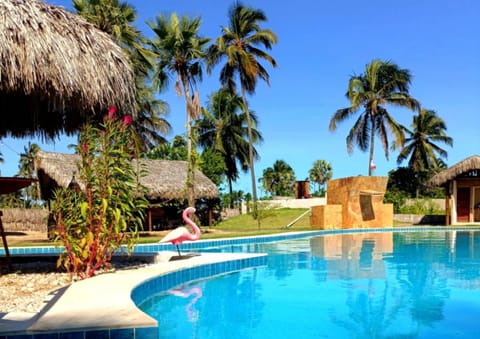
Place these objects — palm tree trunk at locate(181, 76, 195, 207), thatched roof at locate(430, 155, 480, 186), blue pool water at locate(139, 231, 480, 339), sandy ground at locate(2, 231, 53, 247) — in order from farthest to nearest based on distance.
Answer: thatched roof at locate(430, 155, 480, 186)
palm tree trunk at locate(181, 76, 195, 207)
sandy ground at locate(2, 231, 53, 247)
blue pool water at locate(139, 231, 480, 339)

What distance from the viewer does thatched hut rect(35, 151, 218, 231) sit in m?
16.6

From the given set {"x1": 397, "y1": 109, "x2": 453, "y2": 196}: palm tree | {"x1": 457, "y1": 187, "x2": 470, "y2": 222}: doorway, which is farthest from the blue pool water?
{"x1": 397, "y1": 109, "x2": 453, "y2": 196}: palm tree

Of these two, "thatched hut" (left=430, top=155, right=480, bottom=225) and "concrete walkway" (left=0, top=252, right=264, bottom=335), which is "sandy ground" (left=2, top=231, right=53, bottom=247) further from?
"thatched hut" (left=430, top=155, right=480, bottom=225)

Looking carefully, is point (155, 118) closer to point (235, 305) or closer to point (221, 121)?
point (221, 121)

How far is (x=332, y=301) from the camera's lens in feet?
18.8

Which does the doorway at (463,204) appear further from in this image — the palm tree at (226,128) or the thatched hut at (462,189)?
the palm tree at (226,128)

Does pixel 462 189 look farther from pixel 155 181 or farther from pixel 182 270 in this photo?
pixel 182 270

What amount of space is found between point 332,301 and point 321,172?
175ft

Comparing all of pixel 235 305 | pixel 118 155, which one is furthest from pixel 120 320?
pixel 118 155

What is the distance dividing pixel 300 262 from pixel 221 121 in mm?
22118

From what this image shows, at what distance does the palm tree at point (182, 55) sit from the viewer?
17.2 metres

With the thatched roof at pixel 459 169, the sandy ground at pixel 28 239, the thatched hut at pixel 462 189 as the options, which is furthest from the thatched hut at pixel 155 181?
the thatched hut at pixel 462 189

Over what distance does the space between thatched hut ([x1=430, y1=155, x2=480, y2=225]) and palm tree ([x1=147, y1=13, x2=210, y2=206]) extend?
11.8 meters

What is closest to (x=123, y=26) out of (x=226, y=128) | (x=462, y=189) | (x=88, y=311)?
(x=226, y=128)
